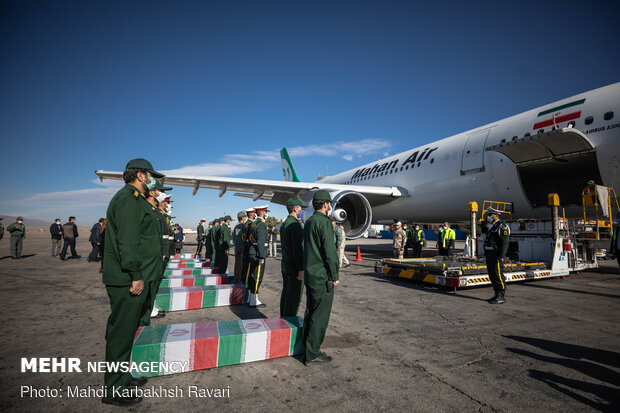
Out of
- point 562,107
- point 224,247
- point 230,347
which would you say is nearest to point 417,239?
point 562,107

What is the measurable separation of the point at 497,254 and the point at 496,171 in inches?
181

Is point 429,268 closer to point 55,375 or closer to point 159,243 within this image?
point 159,243

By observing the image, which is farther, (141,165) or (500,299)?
(500,299)

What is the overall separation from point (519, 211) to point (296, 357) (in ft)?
31.2

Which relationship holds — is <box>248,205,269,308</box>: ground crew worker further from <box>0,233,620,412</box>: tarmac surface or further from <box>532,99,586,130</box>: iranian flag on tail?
<box>532,99,586,130</box>: iranian flag on tail

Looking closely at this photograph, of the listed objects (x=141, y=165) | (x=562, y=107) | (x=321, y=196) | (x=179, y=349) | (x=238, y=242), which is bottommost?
(x=179, y=349)

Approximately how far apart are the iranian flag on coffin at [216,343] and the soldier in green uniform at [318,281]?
0.93 ft

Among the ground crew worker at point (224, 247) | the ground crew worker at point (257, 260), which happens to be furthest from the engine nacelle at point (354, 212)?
the ground crew worker at point (257, 260)

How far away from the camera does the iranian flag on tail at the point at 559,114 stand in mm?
7746

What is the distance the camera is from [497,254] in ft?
18.7

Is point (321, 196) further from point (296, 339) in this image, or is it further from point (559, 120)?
point (559, 120)

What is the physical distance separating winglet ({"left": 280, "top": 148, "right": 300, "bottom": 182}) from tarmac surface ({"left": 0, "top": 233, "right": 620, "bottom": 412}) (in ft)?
57.4

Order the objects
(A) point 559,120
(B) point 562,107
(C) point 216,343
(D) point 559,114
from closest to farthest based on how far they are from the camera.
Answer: (C) point 216,343, (A) point 559,120, (D) point 559,114, (B) point 562,107

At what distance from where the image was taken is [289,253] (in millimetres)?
3896
